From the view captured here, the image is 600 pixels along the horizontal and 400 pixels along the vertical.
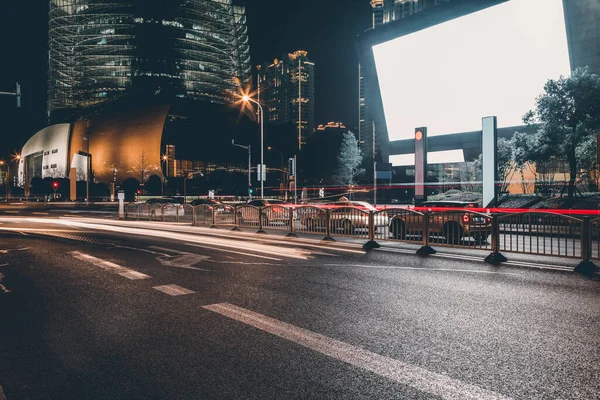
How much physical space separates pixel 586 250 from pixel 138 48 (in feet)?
368

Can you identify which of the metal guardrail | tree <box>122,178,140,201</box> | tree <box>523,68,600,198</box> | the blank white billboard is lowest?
the metal guardrail

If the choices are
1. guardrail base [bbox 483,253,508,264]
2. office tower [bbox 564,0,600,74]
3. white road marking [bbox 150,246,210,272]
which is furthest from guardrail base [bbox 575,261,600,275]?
office tower [bbox 564,0,600,74]

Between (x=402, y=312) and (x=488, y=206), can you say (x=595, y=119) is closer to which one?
(x=488, y=206)

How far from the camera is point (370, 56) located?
4262 centimetres

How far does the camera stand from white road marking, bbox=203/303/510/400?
3.38 metres

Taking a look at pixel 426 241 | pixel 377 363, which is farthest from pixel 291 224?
pixel 377 363

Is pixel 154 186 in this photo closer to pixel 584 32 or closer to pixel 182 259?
pixel 584 32

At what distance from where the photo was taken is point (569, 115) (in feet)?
84.1

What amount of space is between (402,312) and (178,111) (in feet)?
343

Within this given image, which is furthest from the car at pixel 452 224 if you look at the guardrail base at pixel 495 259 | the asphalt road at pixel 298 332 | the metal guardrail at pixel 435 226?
the asphalt road at pixel 298 332

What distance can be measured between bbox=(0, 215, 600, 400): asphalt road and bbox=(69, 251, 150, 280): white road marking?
100mm

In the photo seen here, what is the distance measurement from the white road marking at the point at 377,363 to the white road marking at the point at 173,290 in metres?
1.77

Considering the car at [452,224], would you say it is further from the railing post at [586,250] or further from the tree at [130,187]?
the tree at [130,187]

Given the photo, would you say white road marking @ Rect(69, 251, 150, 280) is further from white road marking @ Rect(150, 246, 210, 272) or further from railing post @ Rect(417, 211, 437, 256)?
railing post @ Rect(417, 211, 437, 256)
